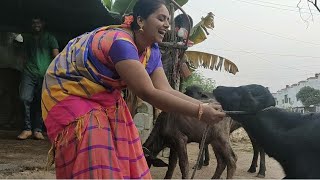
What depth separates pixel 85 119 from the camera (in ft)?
7.15

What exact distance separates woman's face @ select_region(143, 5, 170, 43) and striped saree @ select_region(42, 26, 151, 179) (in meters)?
0.15

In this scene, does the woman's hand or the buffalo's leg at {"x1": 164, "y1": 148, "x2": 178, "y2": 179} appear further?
the buffalo's leg at {"x1": 164, "y1": 148, "x2": 178, "y2": 179}

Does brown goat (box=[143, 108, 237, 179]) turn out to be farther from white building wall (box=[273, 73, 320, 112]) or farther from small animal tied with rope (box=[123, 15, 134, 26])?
white building wall (box=[273, 73, 320, 112])

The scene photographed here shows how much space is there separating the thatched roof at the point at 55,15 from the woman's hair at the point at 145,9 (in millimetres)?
4218

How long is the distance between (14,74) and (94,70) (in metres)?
6.21

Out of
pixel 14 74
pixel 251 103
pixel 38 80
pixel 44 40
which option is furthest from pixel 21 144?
pixel 251 103

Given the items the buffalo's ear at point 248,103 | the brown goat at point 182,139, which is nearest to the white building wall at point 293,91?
the brown goat at point 182,139

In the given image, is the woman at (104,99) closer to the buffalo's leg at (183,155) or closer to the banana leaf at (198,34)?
the buffalo's leg at (183,155)

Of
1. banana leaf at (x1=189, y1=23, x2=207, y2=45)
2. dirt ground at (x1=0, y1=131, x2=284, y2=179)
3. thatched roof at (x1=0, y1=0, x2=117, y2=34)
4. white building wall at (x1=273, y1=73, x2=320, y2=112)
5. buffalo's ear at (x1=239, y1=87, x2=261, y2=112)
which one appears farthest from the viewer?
white building wall at (x1=273, y1=73, x2=320, y2=112)

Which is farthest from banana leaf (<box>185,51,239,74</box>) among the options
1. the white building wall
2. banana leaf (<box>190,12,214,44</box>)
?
the white building wall

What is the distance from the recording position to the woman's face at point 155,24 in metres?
2.26

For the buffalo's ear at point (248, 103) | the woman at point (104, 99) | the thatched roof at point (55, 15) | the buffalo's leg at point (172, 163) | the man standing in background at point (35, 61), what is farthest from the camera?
the thatched roof at point (55, 15)

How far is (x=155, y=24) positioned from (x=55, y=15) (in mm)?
5570

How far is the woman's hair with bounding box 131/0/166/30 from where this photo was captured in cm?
227
